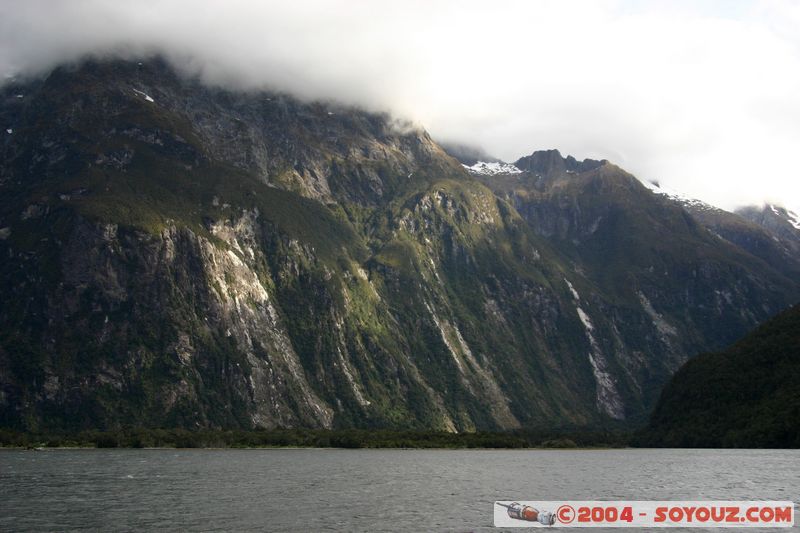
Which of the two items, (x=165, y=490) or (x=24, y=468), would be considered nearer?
(x=165, y=490)

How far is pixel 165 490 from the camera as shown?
5325 inches

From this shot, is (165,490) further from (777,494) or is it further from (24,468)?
(777,494)

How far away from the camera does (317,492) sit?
13350 cm

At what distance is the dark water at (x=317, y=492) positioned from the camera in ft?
320

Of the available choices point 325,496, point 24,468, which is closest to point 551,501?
point 325,496

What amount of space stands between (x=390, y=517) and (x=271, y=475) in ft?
252

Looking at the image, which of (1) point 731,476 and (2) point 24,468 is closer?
(1) point 731,476

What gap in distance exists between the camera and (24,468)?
183m

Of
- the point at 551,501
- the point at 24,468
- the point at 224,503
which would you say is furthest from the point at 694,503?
the point at 24,468

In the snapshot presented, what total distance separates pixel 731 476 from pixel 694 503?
2289 inches

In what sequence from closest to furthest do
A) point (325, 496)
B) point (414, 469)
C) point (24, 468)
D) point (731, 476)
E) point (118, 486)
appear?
point (325, 496)
point (118, 486)
point (731, 476)
point (24, 468)
point (414, 469)

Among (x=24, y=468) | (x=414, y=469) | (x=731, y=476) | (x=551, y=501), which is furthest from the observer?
(x=414, y=469)

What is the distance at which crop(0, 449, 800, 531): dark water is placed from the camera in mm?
97500

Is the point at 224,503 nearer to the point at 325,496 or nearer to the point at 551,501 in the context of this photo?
the point at 325,496
